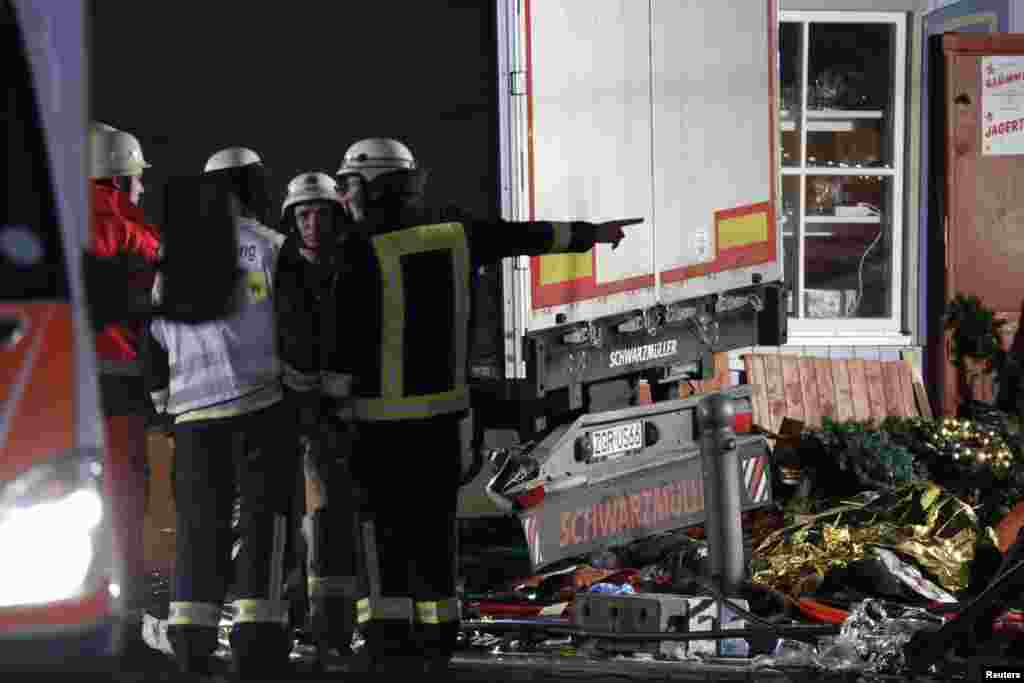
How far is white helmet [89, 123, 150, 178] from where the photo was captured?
8.58 meters

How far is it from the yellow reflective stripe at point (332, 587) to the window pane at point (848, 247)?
7.62 metres

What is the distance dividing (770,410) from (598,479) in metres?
4.20

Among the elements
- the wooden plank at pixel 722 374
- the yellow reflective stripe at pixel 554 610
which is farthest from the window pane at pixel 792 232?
the yellow reflective stripe at pixel 554 610

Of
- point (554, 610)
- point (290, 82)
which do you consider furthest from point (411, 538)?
point (290, 82)

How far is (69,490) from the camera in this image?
484 cm

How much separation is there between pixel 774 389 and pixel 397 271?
6834mm

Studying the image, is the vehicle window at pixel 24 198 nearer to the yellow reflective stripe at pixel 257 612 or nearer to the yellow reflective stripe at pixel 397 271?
the yellow reflective stripe at pixel 397 271

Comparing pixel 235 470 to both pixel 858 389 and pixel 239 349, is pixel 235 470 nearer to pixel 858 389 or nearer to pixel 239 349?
pixel 239 349

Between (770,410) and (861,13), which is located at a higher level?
(861,13)

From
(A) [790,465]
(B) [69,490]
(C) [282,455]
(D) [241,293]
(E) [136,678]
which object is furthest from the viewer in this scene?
(A) [790,465]

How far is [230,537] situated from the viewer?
8.05 meters

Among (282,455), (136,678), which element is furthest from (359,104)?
(136,678)

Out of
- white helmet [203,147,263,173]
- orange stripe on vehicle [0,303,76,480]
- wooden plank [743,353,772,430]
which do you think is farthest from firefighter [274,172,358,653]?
wooden plank [743,353,772,430]

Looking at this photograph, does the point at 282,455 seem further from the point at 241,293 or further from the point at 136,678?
the point at 241,293
